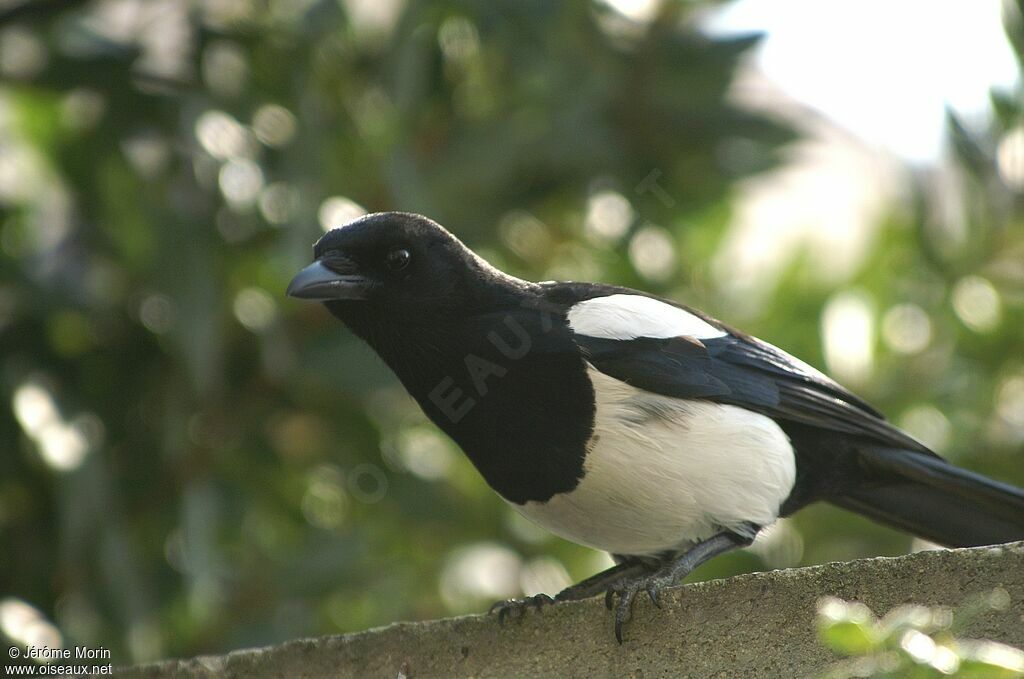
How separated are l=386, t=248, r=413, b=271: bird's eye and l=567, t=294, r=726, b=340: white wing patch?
0.35 m

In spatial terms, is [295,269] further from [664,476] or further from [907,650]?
[907,650]

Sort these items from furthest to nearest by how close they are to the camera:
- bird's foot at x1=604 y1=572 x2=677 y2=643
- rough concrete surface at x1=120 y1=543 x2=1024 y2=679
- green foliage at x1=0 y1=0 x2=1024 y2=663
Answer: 1. green foliage at x1=0 y1=0 x2=1024 y2=663
2. bird's foot at x1=604 y1=572 x2=677 y2=643
3. rough concrete surface at x1=120 y1=543 x2=1024 y2=679

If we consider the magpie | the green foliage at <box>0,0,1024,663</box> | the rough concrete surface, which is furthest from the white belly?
the green foliage at <box>0,0,1024,663</box>

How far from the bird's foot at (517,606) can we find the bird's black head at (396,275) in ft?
2.06

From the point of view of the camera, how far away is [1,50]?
362cm

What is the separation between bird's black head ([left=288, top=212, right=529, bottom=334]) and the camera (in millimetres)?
2445

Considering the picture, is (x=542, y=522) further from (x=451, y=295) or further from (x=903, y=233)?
(x=903, y=233)

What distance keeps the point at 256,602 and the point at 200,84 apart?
58.5 inches

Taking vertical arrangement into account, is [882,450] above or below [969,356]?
above

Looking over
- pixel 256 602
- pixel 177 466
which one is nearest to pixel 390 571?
pixel 256 602

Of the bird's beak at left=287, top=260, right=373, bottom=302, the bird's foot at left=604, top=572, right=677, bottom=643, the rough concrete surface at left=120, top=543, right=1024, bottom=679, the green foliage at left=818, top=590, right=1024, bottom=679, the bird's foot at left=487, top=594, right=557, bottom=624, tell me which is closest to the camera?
the green foliage at left=818, top=590, right=1024, bottom=679

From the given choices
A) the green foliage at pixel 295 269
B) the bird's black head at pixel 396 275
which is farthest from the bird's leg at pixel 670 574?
the green foliage at pixel 295 269

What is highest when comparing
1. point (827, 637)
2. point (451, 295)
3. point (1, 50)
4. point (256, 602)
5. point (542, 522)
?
point (827, 637)

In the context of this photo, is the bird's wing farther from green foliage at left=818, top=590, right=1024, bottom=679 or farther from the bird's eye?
green foliage at left=818, top=590, right=1024, bottom=679
